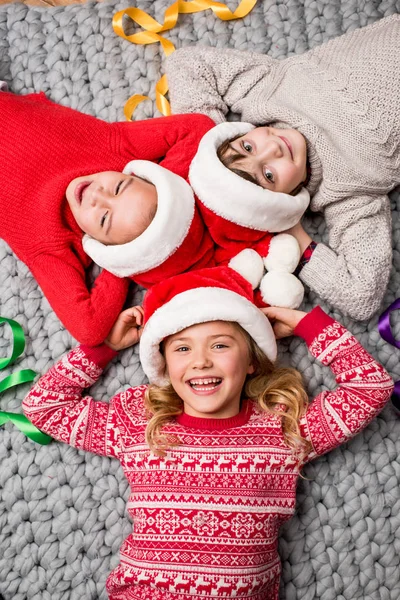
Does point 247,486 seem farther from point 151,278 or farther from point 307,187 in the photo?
point 307,187

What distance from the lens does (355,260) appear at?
1.19 meters

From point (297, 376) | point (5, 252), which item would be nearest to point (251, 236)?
point (297, 376)

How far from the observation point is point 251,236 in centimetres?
122

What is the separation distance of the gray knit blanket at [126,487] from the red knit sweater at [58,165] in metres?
0.08

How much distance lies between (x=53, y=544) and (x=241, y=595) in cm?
38

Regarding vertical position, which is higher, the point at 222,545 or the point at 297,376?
the point at 297,376

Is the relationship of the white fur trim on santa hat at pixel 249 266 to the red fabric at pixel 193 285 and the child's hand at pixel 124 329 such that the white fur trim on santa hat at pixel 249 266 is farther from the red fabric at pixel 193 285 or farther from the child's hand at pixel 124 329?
the child's hand at pixel 124 329

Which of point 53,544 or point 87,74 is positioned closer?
point 53,544

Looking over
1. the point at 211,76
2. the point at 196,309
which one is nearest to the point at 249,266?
the point at 196,309

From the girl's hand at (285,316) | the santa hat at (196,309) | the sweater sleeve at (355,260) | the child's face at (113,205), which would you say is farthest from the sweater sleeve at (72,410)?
the sweater sleeve at (355,260)

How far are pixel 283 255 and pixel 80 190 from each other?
1.31 ft

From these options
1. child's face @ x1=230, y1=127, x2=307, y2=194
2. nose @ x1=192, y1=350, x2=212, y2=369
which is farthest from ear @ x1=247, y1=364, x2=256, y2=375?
child's face @ x1=230, y1=127, x2=307, y2=194

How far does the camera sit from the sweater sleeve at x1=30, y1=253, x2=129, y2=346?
3.84 feet

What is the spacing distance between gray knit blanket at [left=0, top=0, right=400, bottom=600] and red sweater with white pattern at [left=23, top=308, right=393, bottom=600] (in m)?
0.07
